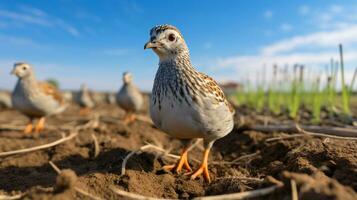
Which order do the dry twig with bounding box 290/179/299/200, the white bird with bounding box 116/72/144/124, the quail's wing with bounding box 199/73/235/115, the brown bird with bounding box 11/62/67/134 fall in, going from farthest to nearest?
the white bird with bounding box 116/72/144/124 → the brown bird with bounding box 11/62/67/134 → the quail's wing with bounding box 199/73/235/115 → the dry twig with bounding box 290/179/299/200

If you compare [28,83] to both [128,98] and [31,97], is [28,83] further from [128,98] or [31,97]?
[128,98]

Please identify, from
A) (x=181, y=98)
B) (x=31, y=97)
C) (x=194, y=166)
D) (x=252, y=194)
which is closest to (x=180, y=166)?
(x=194, y=166)

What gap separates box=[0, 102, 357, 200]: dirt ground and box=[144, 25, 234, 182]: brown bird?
0.41m

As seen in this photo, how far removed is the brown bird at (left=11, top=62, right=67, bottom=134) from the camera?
25.2 feet

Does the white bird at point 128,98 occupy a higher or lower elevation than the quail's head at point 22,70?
lower

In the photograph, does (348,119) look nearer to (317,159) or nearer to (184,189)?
(317,159)

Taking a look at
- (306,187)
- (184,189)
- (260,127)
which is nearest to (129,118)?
(260,127)

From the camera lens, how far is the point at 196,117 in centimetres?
340

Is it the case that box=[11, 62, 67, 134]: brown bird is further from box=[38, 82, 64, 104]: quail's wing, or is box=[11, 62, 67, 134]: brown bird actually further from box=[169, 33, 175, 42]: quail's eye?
box=[169, 33, 175, 42]: quail's eye

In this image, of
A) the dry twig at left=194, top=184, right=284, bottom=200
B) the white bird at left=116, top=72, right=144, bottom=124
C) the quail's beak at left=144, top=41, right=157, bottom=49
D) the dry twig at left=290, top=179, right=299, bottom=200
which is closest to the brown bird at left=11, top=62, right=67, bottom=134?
the white bird at left=116, top=72, right=144, bottom=124

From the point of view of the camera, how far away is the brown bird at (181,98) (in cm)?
341

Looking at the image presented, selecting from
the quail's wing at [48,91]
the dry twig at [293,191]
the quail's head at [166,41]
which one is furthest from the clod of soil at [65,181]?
the quail's wing at [48,91]

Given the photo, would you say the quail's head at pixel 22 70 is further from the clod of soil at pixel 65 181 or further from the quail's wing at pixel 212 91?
Result: the clod of soil at pixel 65 181

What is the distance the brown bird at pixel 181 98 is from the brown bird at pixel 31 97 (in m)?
4.85
